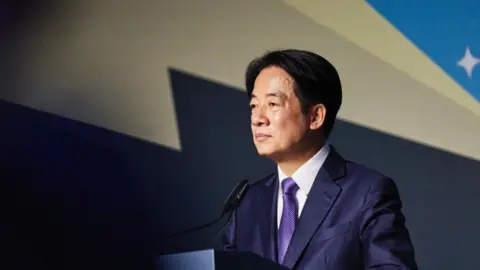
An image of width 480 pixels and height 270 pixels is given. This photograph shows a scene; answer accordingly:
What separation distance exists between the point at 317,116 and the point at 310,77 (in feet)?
0.39

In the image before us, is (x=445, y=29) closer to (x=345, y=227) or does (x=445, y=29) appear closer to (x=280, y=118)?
(x=280, y=118)

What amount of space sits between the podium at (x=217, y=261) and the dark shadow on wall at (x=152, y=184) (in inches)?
34.4

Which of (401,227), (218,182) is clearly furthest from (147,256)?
(401,227)

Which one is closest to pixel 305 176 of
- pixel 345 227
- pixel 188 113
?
pixel 345 227

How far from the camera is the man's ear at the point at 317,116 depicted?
2.03 meters

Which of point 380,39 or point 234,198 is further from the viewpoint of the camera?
point 380,39

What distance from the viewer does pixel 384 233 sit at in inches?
69.7

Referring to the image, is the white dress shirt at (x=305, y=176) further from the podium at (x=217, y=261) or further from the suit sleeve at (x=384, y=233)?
the podium at (x=217, y=261)

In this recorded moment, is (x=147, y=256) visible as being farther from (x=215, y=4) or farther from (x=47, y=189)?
(x=215, y=4)

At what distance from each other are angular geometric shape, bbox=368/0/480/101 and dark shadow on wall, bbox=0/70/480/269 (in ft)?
0.99

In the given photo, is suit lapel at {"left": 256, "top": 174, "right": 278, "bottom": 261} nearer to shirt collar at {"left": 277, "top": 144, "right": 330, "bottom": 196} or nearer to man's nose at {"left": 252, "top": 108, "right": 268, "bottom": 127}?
shirt collar at {"left": 277, "top": 144, "right": 330, "bottom": 196}

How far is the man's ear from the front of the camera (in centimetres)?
203

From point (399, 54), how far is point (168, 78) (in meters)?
0.78

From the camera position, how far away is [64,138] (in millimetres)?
2289
